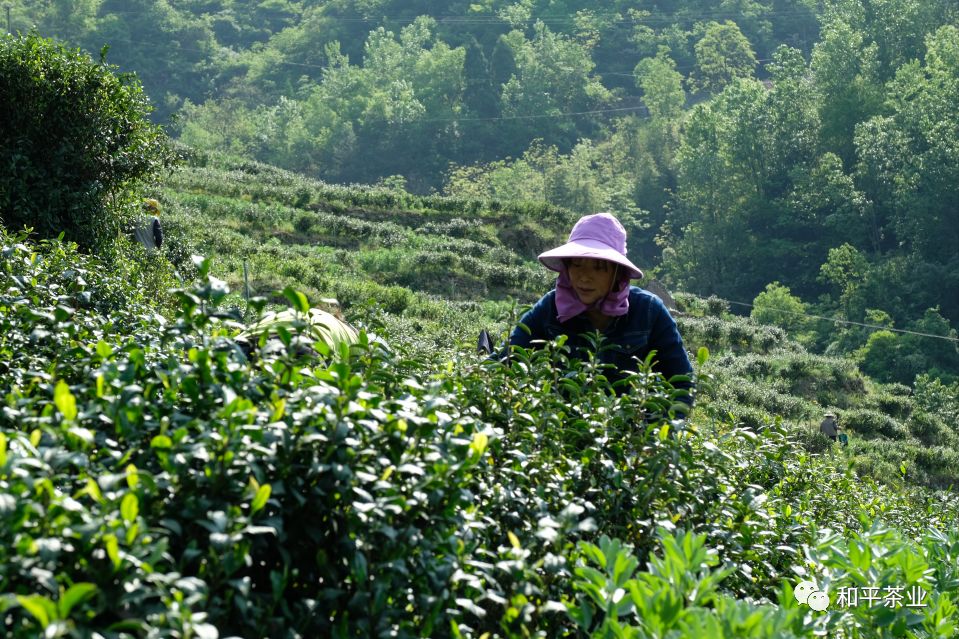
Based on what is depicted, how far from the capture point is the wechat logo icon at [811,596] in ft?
6.78

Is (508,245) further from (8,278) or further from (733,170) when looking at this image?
(733,170)

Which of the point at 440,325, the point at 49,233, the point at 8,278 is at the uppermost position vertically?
the point at 8,278

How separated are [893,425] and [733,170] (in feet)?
130

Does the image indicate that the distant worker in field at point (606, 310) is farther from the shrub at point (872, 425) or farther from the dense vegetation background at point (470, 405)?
the shrub at point (872, 425)

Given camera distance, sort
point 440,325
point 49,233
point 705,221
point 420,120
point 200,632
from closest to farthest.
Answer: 1. point 200,632
2. point 49,233
3. point 440,325
4. point 705,221
5. point 420,120

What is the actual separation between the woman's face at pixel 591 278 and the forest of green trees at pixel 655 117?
35864 mm

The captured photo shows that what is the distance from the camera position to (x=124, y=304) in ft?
14.1

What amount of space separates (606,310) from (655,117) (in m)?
72.0

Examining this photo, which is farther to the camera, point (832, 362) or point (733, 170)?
point (733, 170)

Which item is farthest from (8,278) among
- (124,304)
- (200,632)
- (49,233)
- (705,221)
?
(705,221)

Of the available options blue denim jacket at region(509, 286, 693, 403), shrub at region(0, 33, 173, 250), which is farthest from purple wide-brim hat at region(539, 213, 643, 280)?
shrub at region(0, 33, 173, 250)

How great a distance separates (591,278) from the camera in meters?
3.54

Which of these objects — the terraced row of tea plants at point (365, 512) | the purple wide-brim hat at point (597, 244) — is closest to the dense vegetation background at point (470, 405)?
the terraced row of tea plants at point (365, 512)

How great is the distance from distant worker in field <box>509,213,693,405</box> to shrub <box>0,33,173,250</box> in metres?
4.54
